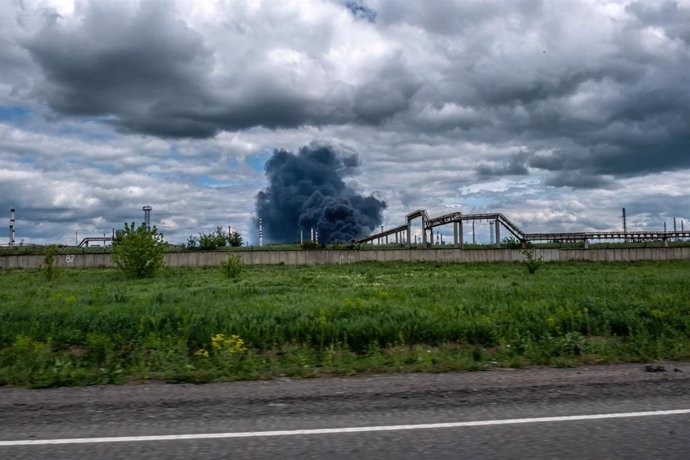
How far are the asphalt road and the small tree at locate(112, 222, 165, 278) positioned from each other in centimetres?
2869

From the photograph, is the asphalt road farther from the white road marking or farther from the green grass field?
the green grass field

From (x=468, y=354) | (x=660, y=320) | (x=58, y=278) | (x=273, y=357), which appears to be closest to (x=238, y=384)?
(x=273, y=357)

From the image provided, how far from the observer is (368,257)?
195ft

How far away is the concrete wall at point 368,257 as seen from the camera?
56125 mm

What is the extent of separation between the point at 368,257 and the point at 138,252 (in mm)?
27216

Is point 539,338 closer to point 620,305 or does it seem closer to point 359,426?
point 620,305

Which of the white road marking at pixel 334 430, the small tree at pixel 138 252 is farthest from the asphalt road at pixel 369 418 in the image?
the small tree at pixel 138 252

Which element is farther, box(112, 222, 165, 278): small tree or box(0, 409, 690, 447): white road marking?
box(112, 222, 165, 278): small tree

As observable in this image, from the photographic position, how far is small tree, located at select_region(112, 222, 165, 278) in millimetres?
36531

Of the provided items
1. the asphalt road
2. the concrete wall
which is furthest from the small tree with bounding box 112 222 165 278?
the asphalt road

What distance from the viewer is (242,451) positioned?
5.66m

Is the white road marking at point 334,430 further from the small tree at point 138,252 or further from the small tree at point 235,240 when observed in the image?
the small tree at point 235,240

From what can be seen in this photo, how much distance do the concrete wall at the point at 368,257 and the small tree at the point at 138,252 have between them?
19004 millimetres

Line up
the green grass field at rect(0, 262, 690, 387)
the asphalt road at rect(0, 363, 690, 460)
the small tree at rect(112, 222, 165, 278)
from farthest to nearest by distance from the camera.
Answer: the small tree at rect(112, 222, 165, 278) → the green grass field at rect(0, 262, 690, 387) → the asphalt road at rect(0, 363, 690, 460)
